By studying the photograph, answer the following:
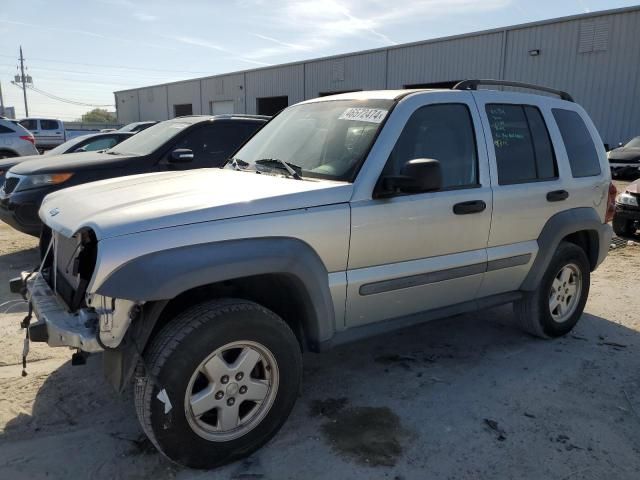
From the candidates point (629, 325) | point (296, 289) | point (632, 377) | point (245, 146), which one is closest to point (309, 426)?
point (296, 289)

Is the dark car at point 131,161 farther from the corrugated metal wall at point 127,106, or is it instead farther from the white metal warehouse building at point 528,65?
the corrugated metal wall at point 127,106

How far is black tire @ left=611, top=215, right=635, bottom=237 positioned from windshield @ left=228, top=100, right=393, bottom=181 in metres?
6.85

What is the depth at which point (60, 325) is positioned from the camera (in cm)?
255

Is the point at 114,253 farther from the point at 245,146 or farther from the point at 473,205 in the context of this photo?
the point at 473,205

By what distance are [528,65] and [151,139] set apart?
56.5 ft

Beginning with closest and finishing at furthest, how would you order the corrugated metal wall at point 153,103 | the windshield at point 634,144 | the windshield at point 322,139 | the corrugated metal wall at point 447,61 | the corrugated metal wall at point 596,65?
the windshield at point 322,139 < the windshield at point 634,144 < the corrugated metal wall at point 596,65 < the corrugated metal wall at point 447,61 < the corrugated metal wall at point 153,103

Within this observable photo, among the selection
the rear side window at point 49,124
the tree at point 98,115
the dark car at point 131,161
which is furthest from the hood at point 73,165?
the tree at point 98,115

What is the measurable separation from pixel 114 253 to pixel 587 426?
114 inches

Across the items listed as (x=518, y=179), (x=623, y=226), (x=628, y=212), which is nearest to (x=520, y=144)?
(x=518, y=179)

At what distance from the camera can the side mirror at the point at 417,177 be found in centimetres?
289

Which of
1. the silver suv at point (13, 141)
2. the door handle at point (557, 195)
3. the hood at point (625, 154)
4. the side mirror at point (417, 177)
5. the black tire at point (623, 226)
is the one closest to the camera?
the side mirror at point (417, 177)

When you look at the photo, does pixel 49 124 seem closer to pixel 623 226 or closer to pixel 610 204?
pixel 623 226

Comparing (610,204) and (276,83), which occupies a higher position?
(276,83)

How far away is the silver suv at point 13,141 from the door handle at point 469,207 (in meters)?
14.1
